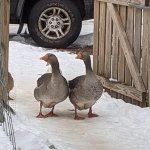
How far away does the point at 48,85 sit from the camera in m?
8.01

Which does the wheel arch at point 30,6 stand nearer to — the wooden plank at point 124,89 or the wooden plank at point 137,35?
the wooden plank at point 124,89

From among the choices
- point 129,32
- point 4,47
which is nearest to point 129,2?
point 129,32

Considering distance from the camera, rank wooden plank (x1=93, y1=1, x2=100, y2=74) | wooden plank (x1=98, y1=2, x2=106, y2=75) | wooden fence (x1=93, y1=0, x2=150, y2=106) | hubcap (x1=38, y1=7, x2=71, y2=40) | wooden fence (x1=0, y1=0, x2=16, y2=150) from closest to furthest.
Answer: wooden fence (x1=0, y1=0, x2=16, y2=150) → wooden fence (x1=93, y1=0, x2=150, y2=106) → wooden plank (x1=98, y1=2, x2=106, y2=75) → wooden plank (x1=93, y1=1, x2=100, y2=74) → hubcap (x1=38, y1=7, x2=71, y2=40)

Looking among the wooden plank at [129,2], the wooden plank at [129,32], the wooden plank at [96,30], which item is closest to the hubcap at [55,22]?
the wooden plank at [96,30]

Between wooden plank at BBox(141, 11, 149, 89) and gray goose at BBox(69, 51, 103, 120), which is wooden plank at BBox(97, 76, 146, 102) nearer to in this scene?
wooden plank at BBox(141, 11, 149, 89)

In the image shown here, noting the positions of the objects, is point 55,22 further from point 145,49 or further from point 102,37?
point 145,49

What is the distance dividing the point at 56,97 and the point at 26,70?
3370mm

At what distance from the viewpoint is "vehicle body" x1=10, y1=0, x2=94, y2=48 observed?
13250 millimetres

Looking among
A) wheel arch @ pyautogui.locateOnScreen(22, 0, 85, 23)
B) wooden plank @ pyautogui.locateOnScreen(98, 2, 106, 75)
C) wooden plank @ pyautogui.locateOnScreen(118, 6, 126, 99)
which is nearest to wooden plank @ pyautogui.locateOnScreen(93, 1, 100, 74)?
wooden plank @ pyautogui.locateOnScreen(98, 2, 106, 75)

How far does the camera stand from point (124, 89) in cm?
886

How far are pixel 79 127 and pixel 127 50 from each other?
151 cm

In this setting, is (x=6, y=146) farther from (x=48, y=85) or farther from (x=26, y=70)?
(x=26, y=70)

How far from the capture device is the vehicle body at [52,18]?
43.5 feet

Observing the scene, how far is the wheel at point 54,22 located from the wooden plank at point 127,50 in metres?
4.15
